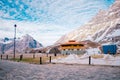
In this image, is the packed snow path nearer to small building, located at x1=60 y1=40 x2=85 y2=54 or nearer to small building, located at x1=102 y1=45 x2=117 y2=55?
small building, located at x1=102 y1=45 x2=117 y2=55

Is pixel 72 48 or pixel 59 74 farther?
pixel 72 48

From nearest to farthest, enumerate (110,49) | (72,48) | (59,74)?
(59,74) → (110,49) → (72,48)

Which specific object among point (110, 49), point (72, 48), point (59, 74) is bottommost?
point (59, 74)

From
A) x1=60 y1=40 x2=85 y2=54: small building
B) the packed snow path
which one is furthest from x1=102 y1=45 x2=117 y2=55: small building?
the packed snow path

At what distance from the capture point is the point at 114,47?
61781mm

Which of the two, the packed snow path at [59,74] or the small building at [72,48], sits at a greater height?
the small building at [72,48]

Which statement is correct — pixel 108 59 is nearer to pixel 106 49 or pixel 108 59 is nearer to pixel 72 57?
pixel 72 57

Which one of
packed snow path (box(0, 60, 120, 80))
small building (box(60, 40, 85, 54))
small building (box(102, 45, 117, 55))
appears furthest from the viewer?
small building (box(60, 40, 85, 54))

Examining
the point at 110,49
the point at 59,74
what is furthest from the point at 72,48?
the point at 59,74

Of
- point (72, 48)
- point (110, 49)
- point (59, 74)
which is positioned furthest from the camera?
point (72, 48)

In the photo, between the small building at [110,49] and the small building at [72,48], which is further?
the small building at [72,48]

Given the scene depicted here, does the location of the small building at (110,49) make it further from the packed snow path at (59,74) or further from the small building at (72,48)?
the packed snow path at (59,74)

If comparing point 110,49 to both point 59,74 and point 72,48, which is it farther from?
point 59,74

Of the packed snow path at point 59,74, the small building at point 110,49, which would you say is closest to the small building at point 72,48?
the small building at point 110,49
